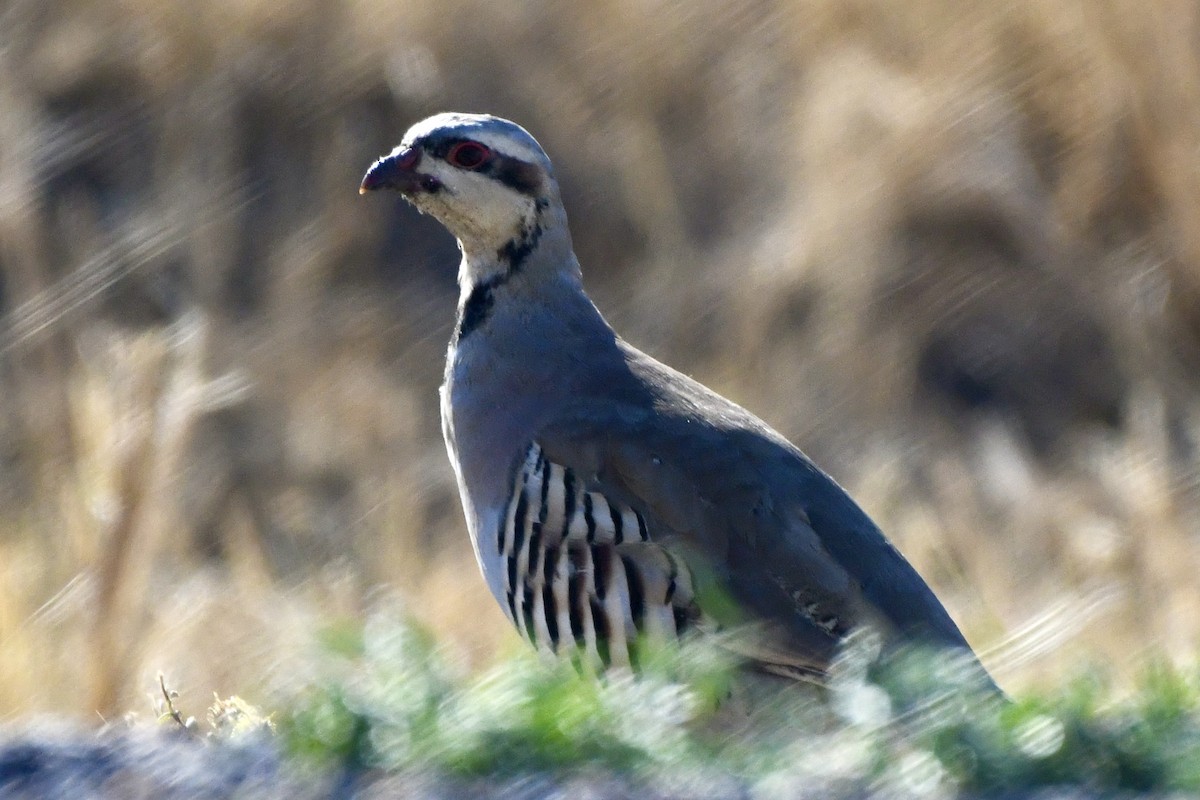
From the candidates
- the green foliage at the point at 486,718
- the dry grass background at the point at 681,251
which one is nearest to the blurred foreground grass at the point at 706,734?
the green foliage at the point at 486,718

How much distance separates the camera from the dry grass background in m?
7.79

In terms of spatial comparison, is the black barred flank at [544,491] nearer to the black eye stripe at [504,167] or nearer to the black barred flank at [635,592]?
the black barred flank at [635,592]

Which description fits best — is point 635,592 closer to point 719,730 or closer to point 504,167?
point 504,167

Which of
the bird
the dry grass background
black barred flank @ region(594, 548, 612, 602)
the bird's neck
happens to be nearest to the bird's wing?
the bird

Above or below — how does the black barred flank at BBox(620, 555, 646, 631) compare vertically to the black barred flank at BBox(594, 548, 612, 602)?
below

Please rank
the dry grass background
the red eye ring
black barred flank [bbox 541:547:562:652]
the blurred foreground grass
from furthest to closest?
the dry grass background → the red eye ring → black barred flank [bbox 541:547:562:652] → the blurred foreground grass

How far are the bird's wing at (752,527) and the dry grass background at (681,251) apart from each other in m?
2.15

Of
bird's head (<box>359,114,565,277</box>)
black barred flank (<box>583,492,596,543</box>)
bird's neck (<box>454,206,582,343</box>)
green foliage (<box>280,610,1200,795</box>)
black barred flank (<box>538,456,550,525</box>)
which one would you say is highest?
bird's head (<box>359,114,565,277</box>)

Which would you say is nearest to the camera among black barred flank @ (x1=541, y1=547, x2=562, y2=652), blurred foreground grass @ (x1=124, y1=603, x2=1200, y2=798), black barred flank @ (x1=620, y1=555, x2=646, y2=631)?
blurred foreground grass @ (x1=124, y1=603, x2=1200, y2=798)

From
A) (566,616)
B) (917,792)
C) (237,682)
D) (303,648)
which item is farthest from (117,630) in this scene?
(917,792)

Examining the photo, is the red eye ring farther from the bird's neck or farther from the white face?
the bird's neck

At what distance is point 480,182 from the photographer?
4961 mm

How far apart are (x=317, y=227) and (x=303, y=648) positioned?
7.07 metres

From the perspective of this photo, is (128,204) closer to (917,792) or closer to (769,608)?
(769,608)
